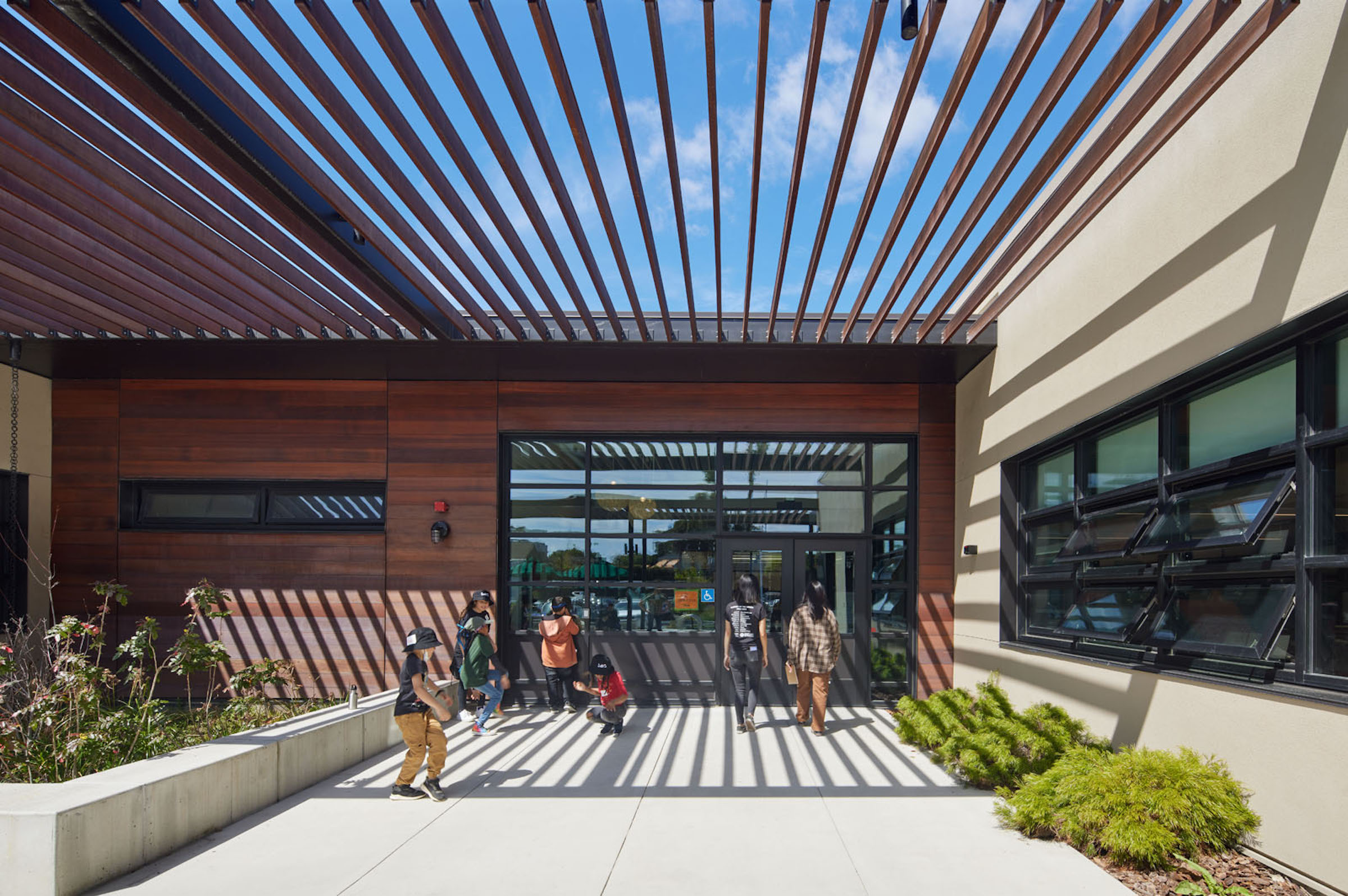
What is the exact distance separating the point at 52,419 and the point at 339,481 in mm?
3590

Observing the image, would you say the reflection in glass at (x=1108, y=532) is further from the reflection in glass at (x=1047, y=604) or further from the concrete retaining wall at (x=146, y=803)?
the concrete retaining wall at (x=146, y=803)

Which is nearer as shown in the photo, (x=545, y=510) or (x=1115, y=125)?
(x=1115, y=125)

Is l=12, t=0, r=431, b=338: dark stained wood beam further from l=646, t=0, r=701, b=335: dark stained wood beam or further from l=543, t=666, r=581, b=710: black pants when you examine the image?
l=543, t=666, r=581, b=710: black pants

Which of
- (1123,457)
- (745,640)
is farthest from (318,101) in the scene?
(745,640)

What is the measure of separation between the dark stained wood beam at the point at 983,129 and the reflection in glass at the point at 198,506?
7825 millimetres

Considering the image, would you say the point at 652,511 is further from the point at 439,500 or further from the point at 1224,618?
the point at 1224,618

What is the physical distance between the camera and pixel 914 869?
4383 millimetres

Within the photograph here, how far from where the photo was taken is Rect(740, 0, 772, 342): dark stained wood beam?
3.54 metres

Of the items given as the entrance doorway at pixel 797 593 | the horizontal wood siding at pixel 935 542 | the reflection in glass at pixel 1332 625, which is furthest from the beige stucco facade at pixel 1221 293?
the entrance doorway at pixel 797 593

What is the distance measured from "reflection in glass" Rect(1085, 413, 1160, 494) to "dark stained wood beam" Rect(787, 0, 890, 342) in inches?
105

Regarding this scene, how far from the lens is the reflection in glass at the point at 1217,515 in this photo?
4.38 m

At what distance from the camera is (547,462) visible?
984 cm

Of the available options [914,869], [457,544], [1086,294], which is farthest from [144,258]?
[1086,294]

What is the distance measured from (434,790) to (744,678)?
3.44 m
